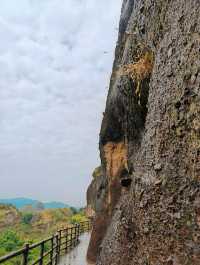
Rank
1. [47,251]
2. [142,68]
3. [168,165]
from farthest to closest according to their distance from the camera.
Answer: [47,251] < [142,68] < [168,165]

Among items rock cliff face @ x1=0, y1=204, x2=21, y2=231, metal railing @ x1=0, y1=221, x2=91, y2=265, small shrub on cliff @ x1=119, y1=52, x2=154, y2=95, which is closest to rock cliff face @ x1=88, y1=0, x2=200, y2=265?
small shrub on cliff @ x1=119, y1=52, x2=154, y2=95

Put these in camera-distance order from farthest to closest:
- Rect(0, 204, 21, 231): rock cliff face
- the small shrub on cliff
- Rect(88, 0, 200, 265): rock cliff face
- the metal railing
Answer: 1. Rect(0, 204, 21, 231): rock cliff face
2. the small shrub on cliff
3. the metal railing
4. Rect(88, 0, 200, 265): rock cliff face

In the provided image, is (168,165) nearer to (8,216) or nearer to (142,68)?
(142,68)

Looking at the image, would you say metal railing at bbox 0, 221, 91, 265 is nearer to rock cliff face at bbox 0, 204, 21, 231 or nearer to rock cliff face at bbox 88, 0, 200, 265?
rock cliff face at bbox 88, 0, 200, 265

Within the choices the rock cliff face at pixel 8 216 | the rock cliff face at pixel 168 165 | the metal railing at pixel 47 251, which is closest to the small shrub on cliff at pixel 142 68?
the rock cliff face at pixel 168 165

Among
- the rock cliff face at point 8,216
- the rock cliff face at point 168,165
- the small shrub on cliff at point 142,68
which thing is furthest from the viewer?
the rock cliff face at point 8,216

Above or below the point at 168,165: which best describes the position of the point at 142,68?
above

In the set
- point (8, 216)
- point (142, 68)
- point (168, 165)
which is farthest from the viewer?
point (8, 216)

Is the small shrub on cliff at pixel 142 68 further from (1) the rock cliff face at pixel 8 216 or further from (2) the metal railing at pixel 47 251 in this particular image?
(1) the rock cliff face at pixel 8 216

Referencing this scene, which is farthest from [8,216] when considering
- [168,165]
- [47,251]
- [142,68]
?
[168,165]

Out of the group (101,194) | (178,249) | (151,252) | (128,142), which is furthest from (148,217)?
(101,194)

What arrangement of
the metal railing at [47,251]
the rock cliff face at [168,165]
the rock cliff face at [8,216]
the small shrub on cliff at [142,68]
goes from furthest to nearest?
the rock cliff face at [8,216] < the small shrub on cliff at [142,68] < the metal railing at [47,251] < the rock cliff face at [168,165]

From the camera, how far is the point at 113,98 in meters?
12.0

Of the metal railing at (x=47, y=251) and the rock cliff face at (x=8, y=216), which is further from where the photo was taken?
the rock cliff face at (x=8, y=216)
